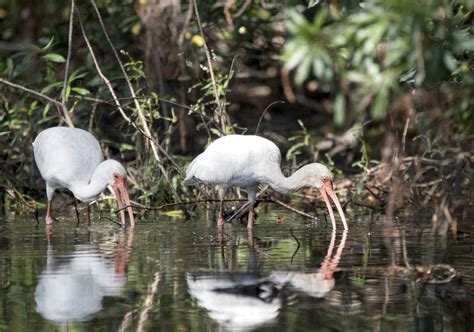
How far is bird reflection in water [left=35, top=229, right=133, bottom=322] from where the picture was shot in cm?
779

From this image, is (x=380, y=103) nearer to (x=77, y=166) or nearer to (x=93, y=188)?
(x=93, y=188)

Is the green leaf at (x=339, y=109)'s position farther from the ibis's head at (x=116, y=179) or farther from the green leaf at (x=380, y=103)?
the ibis's head at (x=116, y=179)

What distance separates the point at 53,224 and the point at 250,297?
5052mm

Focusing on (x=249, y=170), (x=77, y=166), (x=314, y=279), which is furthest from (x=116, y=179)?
(x=314, y=279)

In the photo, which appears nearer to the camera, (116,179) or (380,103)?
(380,103)

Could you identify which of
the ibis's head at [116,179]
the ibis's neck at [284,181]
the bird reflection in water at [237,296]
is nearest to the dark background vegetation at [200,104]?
the ibis's head at [116,179]

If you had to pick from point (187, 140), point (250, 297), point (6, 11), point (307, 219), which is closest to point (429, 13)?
point (250, 297)

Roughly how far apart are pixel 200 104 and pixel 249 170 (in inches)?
73.8

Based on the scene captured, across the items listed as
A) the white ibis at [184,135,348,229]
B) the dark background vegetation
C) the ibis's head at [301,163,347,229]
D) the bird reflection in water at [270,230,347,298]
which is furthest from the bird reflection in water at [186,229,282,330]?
the ibis's head at [301,163,347,229]

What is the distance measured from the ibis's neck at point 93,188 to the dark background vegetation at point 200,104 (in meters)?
0.66

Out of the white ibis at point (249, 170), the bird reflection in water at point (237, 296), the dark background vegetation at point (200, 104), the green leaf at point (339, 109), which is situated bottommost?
the bird reflection in water at point (237, 296)

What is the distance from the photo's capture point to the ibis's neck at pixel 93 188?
12703mm

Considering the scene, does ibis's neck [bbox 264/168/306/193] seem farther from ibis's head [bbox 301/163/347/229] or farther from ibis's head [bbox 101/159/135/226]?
ibis's head [bbox 101/159/135/226]

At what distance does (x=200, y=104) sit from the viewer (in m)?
13.8
